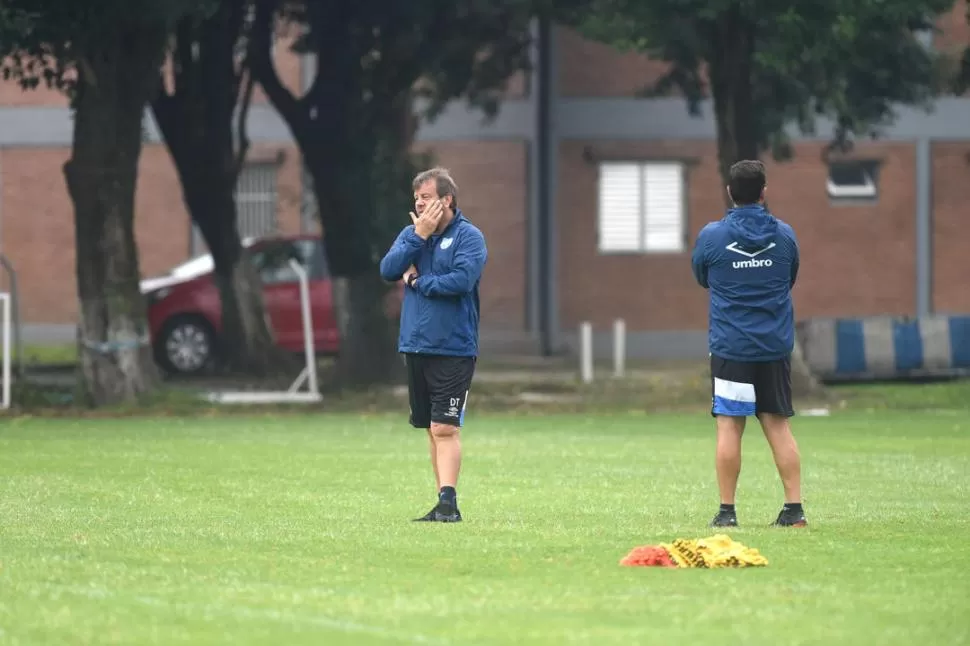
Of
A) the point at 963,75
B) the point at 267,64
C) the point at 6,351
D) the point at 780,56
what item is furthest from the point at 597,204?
the point at 6,351

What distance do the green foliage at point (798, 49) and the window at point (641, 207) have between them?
333 inches

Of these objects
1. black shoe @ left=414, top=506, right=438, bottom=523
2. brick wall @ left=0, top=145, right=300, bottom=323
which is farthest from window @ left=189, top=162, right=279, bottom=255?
black shoe @ left=414, top=506, right=438, bottom=523

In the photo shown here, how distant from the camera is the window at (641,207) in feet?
134

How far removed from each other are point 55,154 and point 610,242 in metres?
10.5

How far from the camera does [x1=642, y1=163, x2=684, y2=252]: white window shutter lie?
4091 cm

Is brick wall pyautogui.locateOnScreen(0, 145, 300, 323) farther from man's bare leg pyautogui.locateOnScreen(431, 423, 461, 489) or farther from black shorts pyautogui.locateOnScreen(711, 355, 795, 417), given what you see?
black shorts pyautogui.locateOnScreen(711, 355, 795, 417)

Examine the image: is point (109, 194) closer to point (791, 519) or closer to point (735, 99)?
point (735, 99)

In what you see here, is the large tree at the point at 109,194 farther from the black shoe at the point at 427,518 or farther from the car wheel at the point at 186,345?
the black shoe at the point at 427,518

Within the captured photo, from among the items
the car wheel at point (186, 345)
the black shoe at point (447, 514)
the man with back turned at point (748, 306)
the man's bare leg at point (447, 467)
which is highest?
the man with back turned at point (748, 306)

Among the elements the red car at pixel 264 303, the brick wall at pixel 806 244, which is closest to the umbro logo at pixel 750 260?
the red car at pixel 264 303

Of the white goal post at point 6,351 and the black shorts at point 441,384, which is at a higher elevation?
the black shorts at point 441,384

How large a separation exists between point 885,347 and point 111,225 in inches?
434

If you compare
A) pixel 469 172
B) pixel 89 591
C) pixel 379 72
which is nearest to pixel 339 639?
pixel 89 591

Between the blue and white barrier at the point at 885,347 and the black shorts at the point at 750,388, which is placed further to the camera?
the blue and white barrier at the point at 885,347
